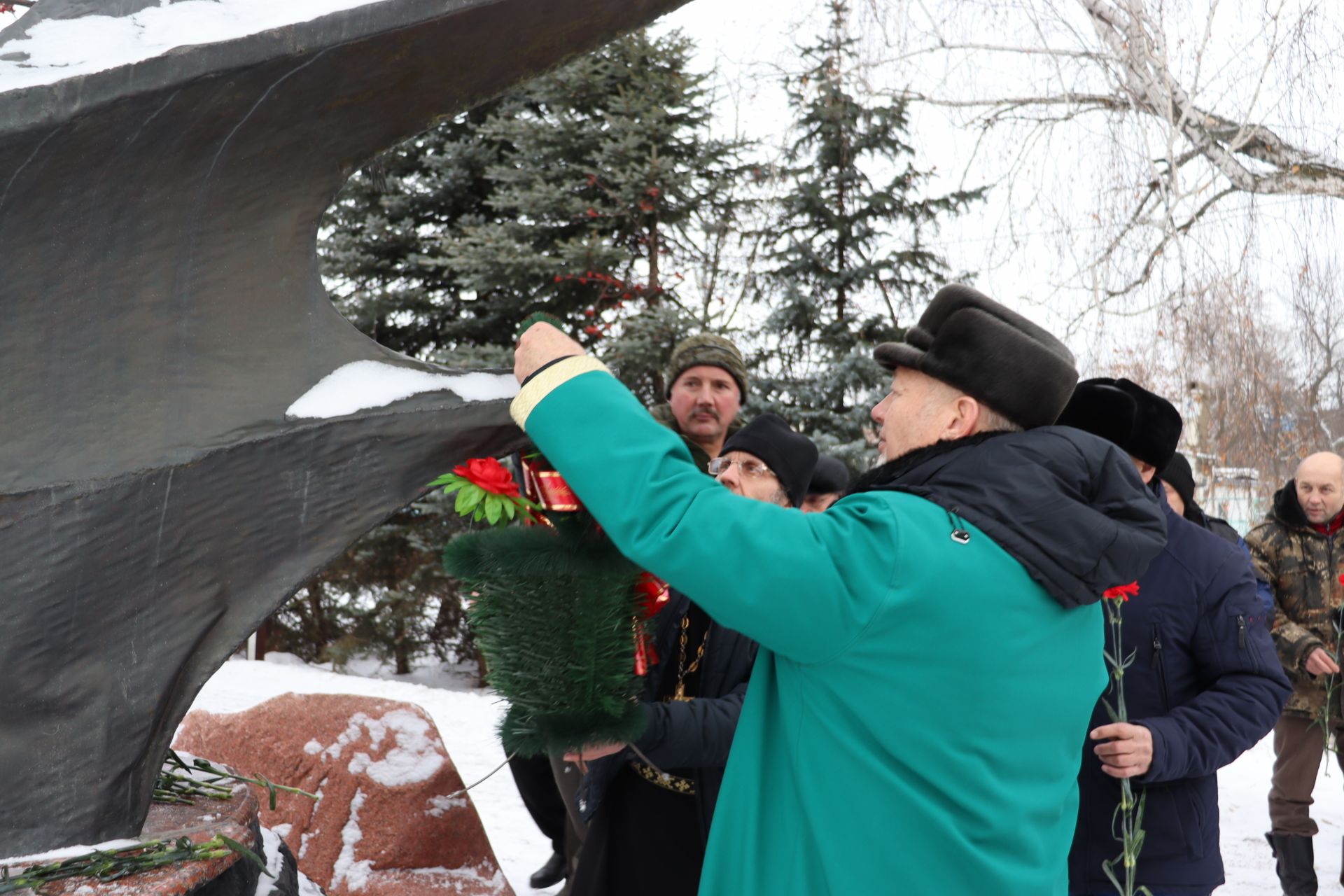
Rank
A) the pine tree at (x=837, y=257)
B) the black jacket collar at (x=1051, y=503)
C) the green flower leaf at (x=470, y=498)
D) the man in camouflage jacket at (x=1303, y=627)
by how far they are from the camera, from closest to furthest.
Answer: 1. the black jacket collar at (x=1051, y=503)
2. the green flower leaf at (x=470, y=498)
3. the man in camouflage jacket at (x=1303, y=627)
4. the pine tree at (x=837, y=257)

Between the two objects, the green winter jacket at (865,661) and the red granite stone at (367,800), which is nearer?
the green winter jacket at (865,661)

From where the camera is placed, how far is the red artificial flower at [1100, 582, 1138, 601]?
2223 millimetres

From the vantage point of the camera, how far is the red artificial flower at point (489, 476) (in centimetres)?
173

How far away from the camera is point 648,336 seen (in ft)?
24.9

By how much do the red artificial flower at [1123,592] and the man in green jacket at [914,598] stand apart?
64 cm

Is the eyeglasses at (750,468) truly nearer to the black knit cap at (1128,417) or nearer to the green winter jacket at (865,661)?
the black knit cap at (1128,417)

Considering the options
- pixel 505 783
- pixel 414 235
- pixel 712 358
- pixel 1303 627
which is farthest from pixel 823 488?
pixel 414 235

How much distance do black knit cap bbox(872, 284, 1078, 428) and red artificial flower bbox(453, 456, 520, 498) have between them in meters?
0.67

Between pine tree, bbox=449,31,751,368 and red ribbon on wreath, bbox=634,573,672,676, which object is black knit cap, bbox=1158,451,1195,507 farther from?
pine tree, bbox=449,31,751,368

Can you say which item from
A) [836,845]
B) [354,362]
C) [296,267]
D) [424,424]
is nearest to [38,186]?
[296,267]

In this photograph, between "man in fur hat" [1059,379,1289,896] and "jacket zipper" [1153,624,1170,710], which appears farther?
"jacket zipper" [1153,624,1170,710]

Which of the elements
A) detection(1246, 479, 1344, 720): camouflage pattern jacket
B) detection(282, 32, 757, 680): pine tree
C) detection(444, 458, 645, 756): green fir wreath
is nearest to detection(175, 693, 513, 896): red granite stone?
detection(444, 458, 645, 756): green fir wreath

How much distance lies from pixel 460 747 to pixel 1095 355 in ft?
16.0

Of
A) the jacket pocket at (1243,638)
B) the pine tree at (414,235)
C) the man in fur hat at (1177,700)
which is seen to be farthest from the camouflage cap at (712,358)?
the pine tree at (414,235)
